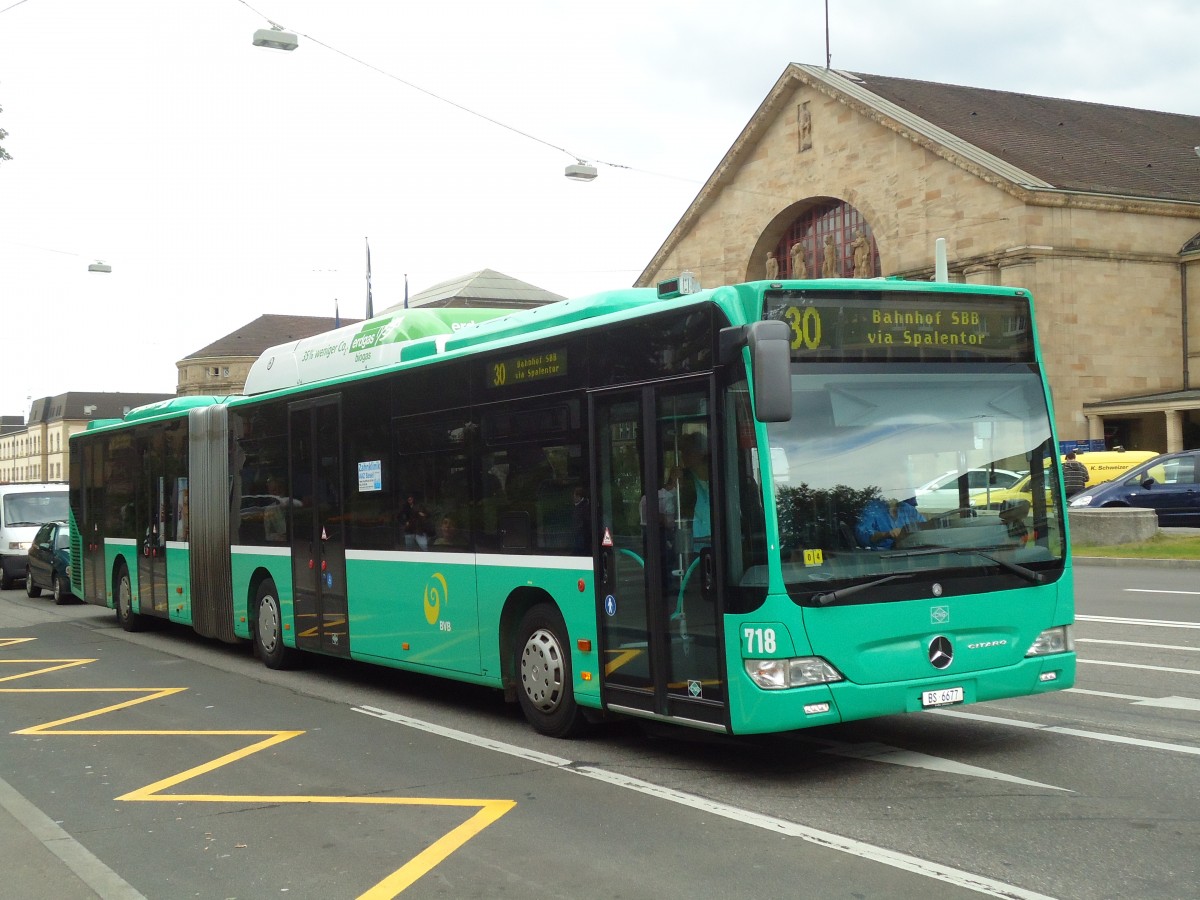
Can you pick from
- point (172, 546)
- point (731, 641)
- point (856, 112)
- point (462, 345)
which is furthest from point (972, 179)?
point (731, 641)

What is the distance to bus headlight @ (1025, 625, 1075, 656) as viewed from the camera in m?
8.29

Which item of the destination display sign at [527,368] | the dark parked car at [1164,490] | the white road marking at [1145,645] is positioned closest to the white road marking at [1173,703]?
the white road marking at [1145,645]

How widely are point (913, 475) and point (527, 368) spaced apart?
10.2 feet

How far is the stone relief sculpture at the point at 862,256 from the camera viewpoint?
52281mm

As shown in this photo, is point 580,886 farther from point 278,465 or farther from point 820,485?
point 278,465

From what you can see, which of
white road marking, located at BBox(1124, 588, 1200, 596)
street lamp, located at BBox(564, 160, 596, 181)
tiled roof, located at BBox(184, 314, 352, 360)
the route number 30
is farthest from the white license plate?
tiled roof, located at BBox(184, 314, 352, 360)

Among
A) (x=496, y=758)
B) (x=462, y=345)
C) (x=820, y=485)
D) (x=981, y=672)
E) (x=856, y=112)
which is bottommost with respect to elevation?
(x=496, y=758)

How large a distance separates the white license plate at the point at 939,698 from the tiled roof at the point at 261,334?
114885mm

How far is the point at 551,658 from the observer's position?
30.9 ft

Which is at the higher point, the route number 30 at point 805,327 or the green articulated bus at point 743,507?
the route number 30 at point 805,327

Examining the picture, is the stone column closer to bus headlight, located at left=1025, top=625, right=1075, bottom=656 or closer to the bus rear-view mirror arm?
bus headlight, located at left=1025, top=625, right=1075, bottom=656

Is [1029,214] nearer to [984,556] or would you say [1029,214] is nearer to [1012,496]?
[1012,496]

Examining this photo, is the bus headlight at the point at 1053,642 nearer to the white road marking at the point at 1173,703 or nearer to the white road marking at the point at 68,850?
the white road marking at the point at 1173,703

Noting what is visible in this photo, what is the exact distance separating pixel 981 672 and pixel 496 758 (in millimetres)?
3095
